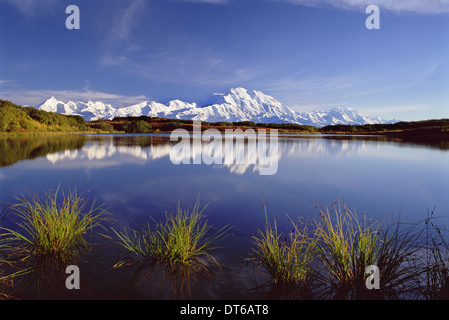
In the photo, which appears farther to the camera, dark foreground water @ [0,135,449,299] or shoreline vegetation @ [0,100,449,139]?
shoreline vegetation @ [0,100,449,139]

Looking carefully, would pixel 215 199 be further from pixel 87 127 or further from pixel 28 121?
pixel 87 127

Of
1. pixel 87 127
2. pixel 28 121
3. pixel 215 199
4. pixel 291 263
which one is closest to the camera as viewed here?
pixel 291 263

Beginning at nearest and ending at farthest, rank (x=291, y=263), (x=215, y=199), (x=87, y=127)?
1. (x=291, y=263)
2. (x=215, y=199)
3. (x=87, y=127)

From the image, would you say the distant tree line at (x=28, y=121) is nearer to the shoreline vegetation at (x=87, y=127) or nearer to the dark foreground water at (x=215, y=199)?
the shoreline vegetation at (x=87, y=127)

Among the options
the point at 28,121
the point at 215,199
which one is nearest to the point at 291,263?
the point at 215,199

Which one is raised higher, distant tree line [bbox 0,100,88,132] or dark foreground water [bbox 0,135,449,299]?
distant tree line [bbox 0,100,88,132]

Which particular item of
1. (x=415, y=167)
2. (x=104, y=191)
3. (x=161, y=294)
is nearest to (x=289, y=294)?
(x=161, y=294)

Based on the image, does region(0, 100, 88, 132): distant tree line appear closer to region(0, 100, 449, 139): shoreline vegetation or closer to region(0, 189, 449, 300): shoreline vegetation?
region(0, 100, 449, 139): shoreline vegetation

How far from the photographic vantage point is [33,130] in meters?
55.7

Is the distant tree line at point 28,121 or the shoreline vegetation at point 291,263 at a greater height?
the distant tree line at point 28,121

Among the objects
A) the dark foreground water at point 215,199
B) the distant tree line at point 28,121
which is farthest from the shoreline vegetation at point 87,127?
the dark foreground water at point 215,199

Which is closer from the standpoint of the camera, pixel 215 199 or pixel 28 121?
pixel 215 199

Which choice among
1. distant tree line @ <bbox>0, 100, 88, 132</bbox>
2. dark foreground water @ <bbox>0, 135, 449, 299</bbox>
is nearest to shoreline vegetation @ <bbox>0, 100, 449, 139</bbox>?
distant tree line @ <bbox>0, 100, 88, 132</bbox>
